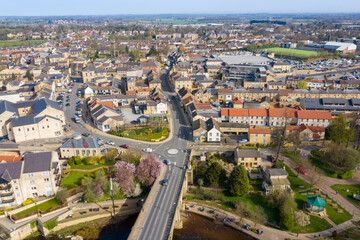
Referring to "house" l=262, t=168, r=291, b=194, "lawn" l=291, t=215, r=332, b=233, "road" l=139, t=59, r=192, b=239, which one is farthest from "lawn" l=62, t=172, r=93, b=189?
"lawn" l=291, t=215, r=332, b=233

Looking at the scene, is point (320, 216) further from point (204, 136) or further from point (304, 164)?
point (204, 136)

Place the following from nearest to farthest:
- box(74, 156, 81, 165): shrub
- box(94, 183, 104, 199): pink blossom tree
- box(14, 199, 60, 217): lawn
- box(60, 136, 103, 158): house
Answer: box(14, 199, 60, 217): lawn
box(94, 183, 104, 199): pink blossom tree
box(74, 156, 81, 165): shrub
box(60, 136, 103, 158): house

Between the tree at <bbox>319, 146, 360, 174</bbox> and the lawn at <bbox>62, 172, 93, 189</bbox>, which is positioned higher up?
the tree at <bbox>319, 146, 360, 174</bbox>

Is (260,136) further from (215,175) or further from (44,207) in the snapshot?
(44,207)

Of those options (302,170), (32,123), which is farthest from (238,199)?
(32,123)

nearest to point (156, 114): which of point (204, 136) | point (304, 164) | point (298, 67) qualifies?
point (204, 136)

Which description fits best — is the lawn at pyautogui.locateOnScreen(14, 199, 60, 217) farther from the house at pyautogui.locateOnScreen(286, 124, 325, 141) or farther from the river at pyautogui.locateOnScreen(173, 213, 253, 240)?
the house at pyautogui.locateOnScreen(286, 124, 325, 141)
